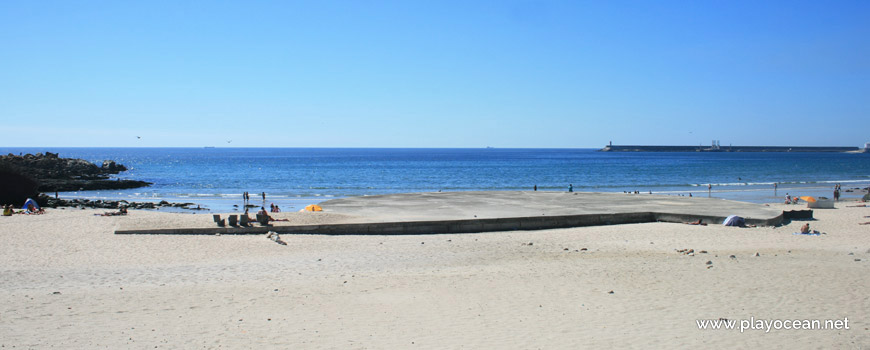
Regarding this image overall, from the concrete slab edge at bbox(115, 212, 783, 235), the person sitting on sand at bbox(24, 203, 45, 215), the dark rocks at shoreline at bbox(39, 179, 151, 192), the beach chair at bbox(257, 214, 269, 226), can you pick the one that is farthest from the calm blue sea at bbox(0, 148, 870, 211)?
the concrete slab edge at bbox(115, 212, 783, 235)

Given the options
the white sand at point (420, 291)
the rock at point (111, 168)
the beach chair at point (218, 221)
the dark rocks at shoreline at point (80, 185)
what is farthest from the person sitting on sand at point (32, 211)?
the rock at point (111, 168)

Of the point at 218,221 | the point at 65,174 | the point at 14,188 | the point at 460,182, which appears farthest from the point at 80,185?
the point at 218,221

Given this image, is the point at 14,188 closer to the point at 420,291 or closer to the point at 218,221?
the point at 218,221

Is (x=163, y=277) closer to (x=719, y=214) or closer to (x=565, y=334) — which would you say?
(x=565, y=334)

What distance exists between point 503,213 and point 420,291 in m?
13.8

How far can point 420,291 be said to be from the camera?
12.0m

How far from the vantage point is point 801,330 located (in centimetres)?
900

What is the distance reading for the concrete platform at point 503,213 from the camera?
71.6 feet

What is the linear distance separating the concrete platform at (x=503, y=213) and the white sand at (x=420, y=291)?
1.73 m

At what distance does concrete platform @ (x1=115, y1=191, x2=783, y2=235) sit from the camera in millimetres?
21828

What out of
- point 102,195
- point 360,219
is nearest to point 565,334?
point 360,219

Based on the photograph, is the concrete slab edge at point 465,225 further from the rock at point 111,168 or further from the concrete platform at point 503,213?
the rock at point 111,168

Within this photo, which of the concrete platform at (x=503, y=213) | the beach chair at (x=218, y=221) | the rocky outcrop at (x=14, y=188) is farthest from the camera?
the rocky outcrop at (x=14, y=188)

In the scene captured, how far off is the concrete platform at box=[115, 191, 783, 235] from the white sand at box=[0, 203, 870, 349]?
1730 mm
